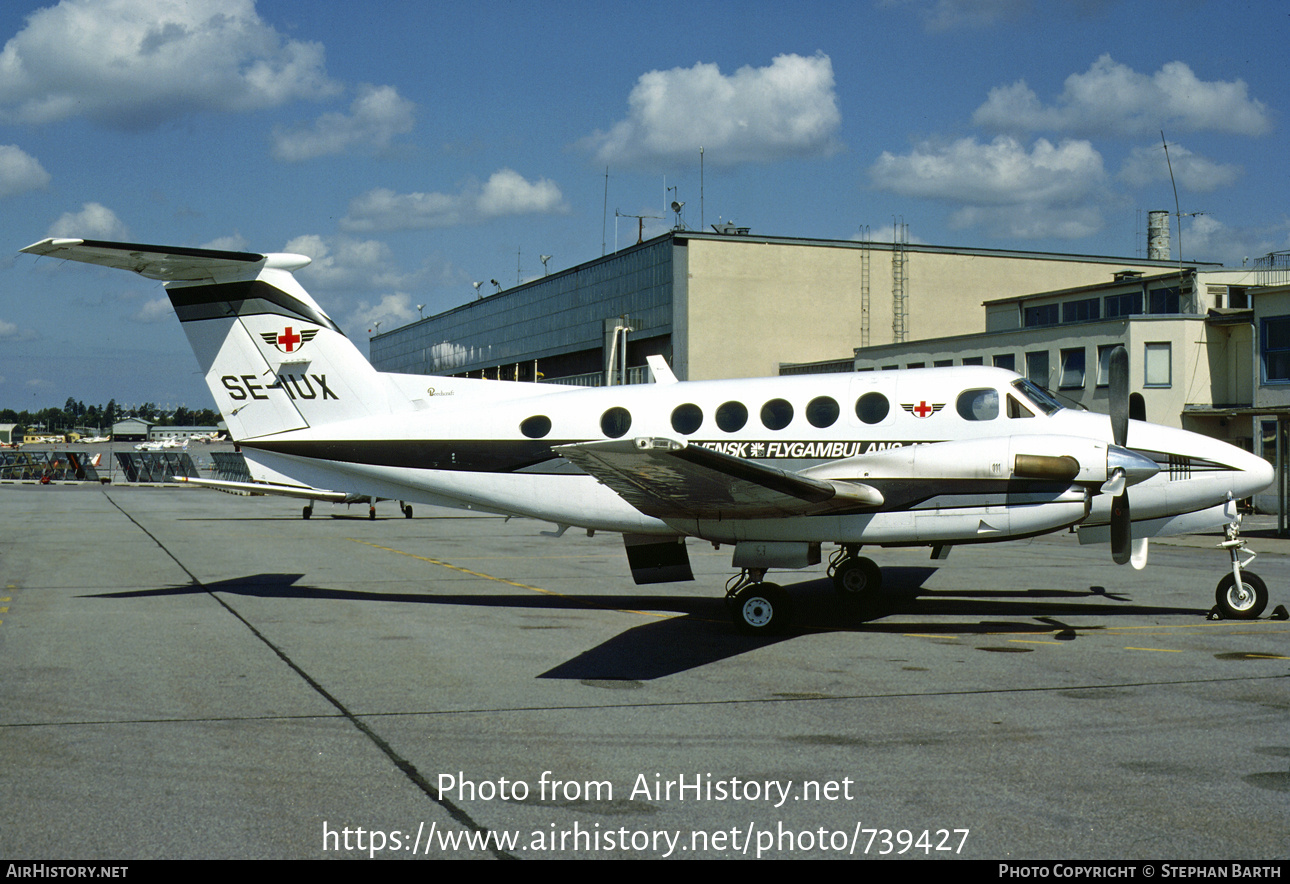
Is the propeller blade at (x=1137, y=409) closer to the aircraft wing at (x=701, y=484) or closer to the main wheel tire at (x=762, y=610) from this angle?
the aircraft wing at (x=701, y=484)

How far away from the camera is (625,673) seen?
31.9ft

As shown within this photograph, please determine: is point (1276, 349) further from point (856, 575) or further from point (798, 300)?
point (798, 300)

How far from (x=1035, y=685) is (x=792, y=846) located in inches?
182

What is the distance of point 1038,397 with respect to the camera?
498 inches

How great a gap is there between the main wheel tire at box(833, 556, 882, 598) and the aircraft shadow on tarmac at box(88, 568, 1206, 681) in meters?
0.23

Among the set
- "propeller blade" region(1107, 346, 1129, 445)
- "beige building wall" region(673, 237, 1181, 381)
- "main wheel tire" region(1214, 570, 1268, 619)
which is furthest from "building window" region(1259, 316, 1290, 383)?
"beige building wall" region(673, 237, 1181, 381)

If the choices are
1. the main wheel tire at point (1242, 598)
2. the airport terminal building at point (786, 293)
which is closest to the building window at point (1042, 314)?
the airport terminal building at point (786, 293)

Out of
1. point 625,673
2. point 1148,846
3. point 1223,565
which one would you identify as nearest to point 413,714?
point 625,673

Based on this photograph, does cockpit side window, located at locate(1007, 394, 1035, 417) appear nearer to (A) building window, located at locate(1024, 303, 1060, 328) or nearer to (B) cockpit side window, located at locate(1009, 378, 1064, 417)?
(B) cockpit side window, located at locate(1009, 378, 1064, 417)

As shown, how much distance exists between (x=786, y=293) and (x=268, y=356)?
156 ft

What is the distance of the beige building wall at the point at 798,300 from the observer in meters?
58.7

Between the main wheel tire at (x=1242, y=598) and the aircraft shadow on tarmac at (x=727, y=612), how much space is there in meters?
0.70

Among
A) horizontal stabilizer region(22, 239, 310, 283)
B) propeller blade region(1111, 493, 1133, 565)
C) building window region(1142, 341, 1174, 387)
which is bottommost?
propeller blade region(1111, 493, 1133, 565)

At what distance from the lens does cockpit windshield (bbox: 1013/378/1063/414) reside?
41.1ft
